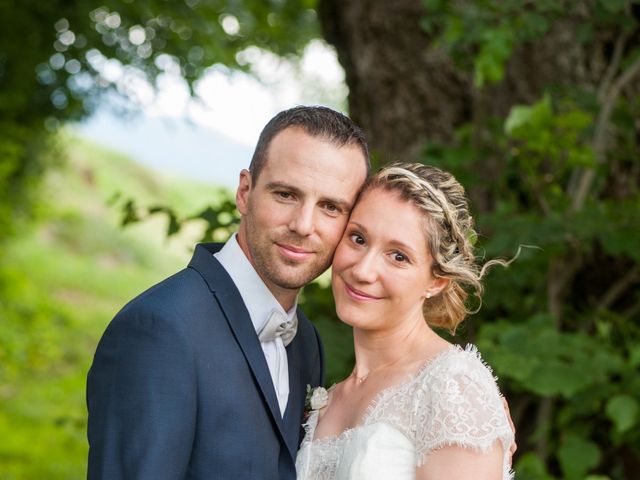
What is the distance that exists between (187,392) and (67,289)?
15687 millimetres

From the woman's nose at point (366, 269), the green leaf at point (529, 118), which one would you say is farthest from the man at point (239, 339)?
the green leaf at point (529, 118)

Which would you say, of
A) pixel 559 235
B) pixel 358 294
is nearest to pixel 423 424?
pixel 358 294

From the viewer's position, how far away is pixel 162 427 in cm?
215

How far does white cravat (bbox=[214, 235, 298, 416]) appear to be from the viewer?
2537 mm

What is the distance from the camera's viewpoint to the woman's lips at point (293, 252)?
98.4 inches

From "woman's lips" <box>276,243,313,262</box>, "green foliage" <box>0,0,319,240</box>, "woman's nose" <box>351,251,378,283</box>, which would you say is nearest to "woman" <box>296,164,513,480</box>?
"woman's nose" <box>351,251,378,283</box>

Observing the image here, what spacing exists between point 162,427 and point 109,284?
53.6ft

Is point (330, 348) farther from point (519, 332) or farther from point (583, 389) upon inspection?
point (583, 389)

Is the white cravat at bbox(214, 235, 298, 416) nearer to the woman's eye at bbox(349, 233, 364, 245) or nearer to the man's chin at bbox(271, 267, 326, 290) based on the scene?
the man's chin at bbox(271, 267, 326, 290)

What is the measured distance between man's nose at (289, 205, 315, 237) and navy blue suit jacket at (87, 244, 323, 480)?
0.73 feet

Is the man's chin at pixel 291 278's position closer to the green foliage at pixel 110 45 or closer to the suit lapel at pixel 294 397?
the suit lapel at pixel 294 397

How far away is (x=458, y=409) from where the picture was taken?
230 cm

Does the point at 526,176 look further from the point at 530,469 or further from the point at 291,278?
the point at 291,278

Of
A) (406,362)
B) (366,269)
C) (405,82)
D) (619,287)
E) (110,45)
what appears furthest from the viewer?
(110,45)
